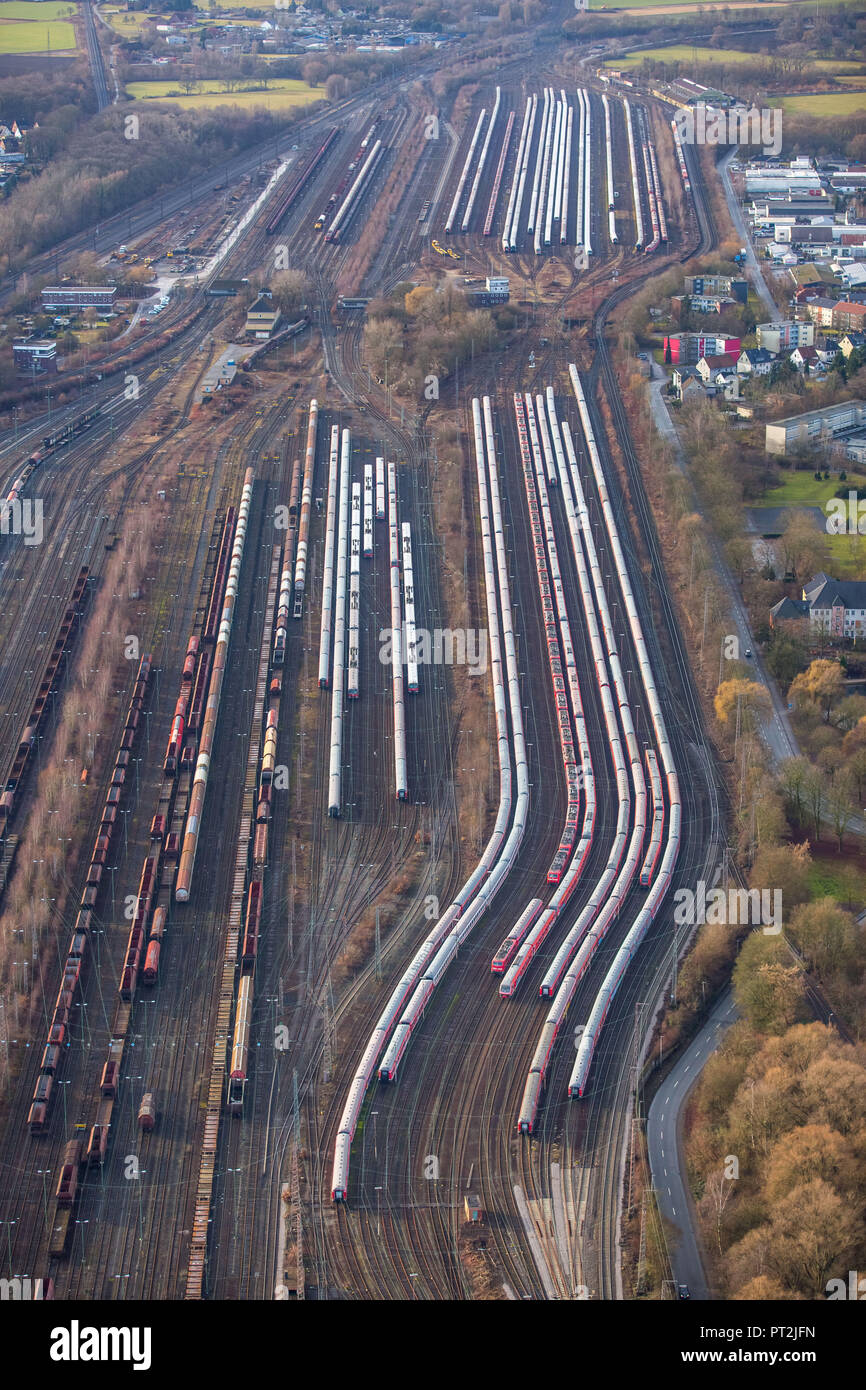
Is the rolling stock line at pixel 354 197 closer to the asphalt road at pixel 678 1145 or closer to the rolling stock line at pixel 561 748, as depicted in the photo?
the rolling stock line at pixel 561 748

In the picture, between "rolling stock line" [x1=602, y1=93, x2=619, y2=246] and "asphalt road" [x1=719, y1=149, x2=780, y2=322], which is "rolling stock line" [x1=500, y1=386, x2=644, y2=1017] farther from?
"rolling stock line" [x1=602, y1=93, x2=619, y2=246]

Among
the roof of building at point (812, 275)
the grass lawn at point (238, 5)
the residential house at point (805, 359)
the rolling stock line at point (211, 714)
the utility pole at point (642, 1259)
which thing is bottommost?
the utility pole at point (642, 1259)

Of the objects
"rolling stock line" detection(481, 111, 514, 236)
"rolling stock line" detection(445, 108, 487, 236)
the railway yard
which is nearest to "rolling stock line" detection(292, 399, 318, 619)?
the railway yard

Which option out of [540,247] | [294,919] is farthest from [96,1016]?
[540,247]

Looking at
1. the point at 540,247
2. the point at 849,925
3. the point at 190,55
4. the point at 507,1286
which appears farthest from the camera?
the point at 190,55

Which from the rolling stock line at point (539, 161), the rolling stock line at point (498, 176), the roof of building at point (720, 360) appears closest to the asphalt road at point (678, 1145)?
the roof of building at point (720, 360)

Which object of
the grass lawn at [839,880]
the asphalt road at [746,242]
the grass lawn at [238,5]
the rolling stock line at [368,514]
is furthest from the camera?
the grass lawn at [238,5]

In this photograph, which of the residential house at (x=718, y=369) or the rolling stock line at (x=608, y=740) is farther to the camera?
the residential house at (x=718, y=369)

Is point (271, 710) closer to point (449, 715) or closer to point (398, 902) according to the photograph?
point (449, 715)
